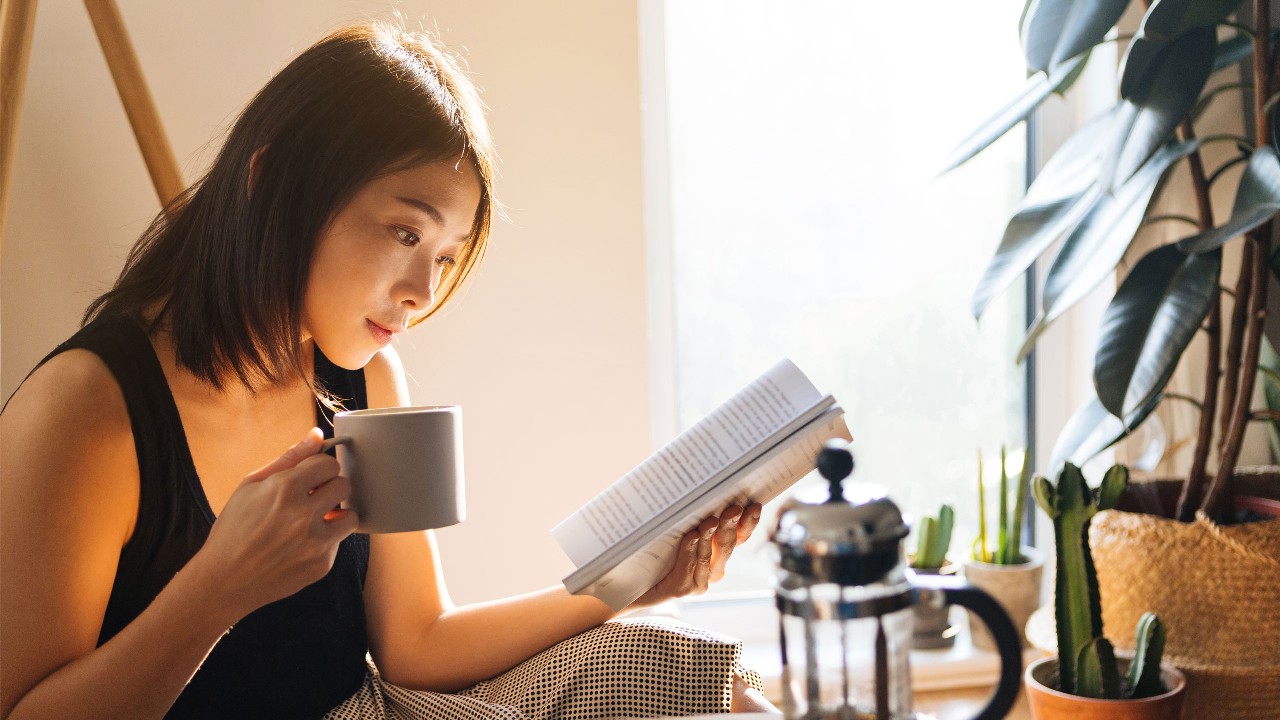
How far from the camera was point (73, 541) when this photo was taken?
0.89m

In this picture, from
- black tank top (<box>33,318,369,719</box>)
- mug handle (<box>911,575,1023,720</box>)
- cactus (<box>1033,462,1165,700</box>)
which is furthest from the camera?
cactus (<box>1033,462,1165,700</box>)

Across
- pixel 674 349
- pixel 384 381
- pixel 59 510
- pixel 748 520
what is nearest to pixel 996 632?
pixel 748 520

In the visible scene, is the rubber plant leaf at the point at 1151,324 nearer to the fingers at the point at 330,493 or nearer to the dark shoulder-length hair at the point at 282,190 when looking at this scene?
the dark shoulder-length hair at the point at 282,190

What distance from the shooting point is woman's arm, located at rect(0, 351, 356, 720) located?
0.81 meters

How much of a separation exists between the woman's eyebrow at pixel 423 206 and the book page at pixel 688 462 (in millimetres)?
358

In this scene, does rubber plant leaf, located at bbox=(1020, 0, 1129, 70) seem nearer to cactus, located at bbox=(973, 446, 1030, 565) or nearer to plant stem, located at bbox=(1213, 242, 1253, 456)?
plant stem, located at bbox=(1213, 242, 1253, 456)

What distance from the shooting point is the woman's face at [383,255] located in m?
1.00

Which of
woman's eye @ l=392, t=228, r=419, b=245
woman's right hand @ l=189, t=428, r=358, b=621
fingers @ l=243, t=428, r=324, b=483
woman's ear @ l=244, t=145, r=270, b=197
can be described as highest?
woman's ear @ l=244, t=145, r=270, b=197

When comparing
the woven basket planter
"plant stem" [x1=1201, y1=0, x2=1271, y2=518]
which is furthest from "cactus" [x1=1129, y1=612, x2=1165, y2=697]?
"plant stem" [x1=1201, y1=0, x2=1271, y2=518]

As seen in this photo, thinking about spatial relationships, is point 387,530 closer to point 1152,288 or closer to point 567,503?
point 567,503

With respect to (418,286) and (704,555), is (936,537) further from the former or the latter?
(418,286)

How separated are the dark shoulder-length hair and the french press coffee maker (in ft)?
1.96

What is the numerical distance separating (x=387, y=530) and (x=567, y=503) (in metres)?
0.95

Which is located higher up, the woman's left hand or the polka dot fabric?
the woman's left hand
